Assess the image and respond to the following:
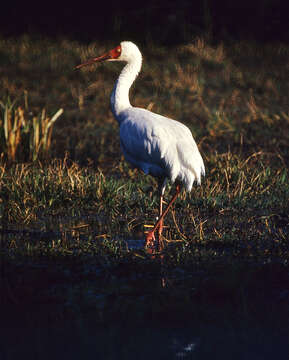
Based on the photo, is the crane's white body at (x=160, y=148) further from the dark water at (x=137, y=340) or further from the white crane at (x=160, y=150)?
the dark water at (x=137, y=340)

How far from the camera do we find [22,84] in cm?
1196

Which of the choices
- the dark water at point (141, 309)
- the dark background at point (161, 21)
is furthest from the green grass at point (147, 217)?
the dark background at point (161, 21)

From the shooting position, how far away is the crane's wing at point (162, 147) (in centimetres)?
577

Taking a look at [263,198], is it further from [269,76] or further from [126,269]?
[269,76]

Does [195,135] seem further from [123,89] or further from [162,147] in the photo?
Result: [162,147]

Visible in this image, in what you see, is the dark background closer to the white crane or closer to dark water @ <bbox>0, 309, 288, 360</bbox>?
the white crane

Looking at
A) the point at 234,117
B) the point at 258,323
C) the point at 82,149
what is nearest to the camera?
the point at 258,323

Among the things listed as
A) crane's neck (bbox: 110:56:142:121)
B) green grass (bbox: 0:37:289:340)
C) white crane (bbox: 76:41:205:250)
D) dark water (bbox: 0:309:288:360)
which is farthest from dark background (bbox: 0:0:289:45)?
dark water (bbox: 0:309:288:360)

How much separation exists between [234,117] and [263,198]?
365cm

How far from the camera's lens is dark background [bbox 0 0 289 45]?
1433 cm

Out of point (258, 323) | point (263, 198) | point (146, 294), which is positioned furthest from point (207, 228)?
point (258, 323)

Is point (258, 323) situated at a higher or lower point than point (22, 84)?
higher

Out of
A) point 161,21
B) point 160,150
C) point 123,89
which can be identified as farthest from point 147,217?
point 161,21

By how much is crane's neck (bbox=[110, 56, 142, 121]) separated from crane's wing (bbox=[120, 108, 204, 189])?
12.5 inches
